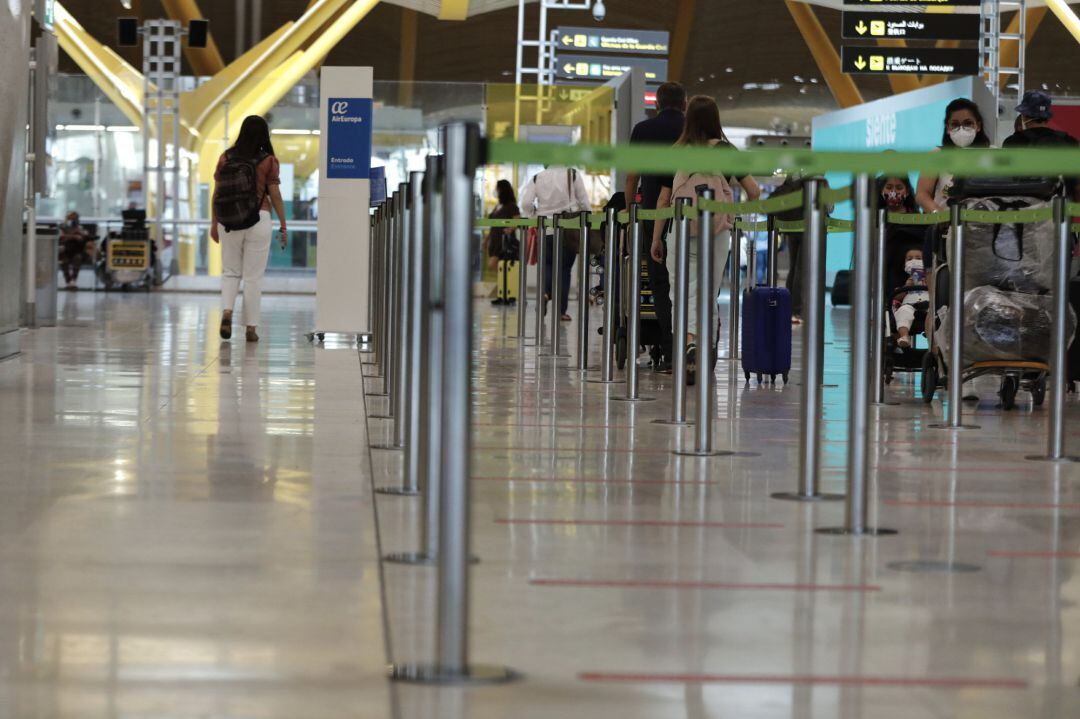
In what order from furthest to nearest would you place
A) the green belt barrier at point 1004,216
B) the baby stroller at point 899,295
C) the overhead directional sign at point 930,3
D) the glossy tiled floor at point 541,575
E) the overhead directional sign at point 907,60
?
the overhead directional sign at point 907,60
the overhead directional sign at point 930,3
the baby stroller at point 899,295
the green belt barrier at point 1004,216
the glossy tiled floor at point 541,575

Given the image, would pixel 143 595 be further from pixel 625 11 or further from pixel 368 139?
pixel 625 11

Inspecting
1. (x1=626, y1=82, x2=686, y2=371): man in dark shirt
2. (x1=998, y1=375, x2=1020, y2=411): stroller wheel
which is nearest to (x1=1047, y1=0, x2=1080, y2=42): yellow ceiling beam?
(x1=626, y1=82, x2=686, y2=371): man in dark shirt

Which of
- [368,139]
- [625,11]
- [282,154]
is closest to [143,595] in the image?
[368,139]

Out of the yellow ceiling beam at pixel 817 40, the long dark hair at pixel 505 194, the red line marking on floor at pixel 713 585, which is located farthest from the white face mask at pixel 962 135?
the yellow ceiling beam at pixel 817 40

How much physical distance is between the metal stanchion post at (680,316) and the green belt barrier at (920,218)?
1439 mm

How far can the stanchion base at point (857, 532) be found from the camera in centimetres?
420

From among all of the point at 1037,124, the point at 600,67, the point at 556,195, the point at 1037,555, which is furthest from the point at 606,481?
the point at 600,67

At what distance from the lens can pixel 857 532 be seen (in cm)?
421

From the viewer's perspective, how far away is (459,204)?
2768mm

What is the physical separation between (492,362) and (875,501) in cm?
613

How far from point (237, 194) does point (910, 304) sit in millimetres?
5073

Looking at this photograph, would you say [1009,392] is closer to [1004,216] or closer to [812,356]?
[1004,216]

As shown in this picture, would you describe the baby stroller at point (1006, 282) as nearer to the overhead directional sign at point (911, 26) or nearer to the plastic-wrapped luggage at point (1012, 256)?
the plastic-wrapped luggage at point (1012, 256)

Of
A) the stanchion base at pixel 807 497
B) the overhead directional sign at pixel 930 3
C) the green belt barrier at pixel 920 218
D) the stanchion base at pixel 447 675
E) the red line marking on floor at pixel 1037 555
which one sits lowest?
the stanchion base at pixel 447 675
